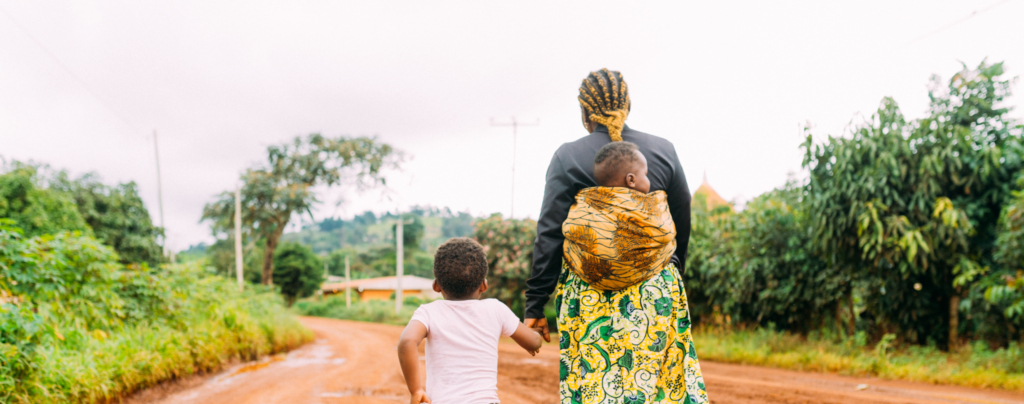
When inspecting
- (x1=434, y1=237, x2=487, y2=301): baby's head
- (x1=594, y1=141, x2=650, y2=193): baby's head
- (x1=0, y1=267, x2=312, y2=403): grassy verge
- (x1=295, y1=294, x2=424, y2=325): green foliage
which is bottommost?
(x1=295, y1=294, x2=424, y2=325): green foliage

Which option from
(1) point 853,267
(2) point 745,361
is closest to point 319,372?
(2) point 745,361

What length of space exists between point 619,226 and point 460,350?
2.53ft

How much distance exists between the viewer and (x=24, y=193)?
57.6 feet

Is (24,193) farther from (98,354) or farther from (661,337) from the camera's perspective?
(661,337)

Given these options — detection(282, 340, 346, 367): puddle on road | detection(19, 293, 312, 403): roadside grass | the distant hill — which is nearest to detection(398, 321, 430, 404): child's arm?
detection(19, 293, 312, 403): roadside grass

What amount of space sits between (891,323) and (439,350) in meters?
9.44

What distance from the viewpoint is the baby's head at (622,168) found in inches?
75.9

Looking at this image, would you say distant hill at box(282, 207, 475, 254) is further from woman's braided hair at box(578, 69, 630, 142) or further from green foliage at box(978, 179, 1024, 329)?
woman's braided hair at box(578, 69, 630, 142)

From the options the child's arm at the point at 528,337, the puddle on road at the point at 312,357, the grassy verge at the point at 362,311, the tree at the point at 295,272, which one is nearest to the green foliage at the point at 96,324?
the puddle on road at the point at 312,357

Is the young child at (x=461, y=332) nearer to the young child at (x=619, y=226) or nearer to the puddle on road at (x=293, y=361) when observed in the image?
the young child at (x=619, y=226)

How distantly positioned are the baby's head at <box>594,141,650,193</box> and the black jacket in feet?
0.39

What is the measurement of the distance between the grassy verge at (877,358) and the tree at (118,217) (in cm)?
2211

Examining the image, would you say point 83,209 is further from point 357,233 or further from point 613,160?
point 357,233

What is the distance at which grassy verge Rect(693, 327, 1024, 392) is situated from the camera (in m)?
6.36
